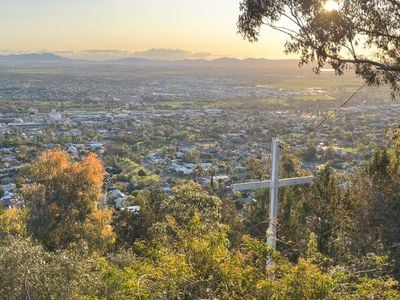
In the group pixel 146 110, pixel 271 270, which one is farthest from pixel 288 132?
pixel 271 270

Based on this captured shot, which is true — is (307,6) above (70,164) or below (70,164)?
above

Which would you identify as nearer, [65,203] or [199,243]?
[199,243]

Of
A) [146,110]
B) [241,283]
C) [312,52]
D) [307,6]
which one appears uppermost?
[307,6]

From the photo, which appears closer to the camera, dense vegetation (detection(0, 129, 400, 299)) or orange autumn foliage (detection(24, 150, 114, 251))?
dense vegetation (detection(0, 129, 400, 299))

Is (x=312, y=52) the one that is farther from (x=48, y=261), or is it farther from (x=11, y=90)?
(x=11, y=90)

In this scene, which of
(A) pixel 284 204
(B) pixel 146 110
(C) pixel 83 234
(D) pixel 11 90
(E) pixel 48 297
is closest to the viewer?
(E) pixel 48 297

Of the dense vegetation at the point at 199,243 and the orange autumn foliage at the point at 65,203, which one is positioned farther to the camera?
the orange autumn foliage at the point at 65,203

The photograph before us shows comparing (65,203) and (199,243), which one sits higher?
(199,243)

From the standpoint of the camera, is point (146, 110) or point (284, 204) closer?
point (284, 204)
